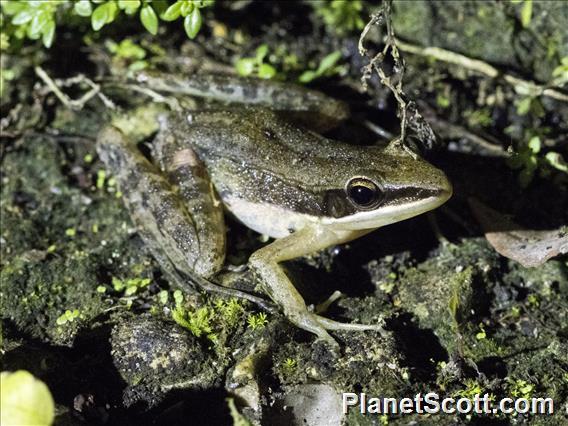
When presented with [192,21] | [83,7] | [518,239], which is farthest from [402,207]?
[83,7]

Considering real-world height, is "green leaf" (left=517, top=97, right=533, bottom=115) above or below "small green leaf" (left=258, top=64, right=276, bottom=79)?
above

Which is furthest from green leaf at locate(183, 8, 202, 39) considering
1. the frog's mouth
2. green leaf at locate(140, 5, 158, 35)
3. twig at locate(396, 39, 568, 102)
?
twig at locate(396, 39, 568, 102)

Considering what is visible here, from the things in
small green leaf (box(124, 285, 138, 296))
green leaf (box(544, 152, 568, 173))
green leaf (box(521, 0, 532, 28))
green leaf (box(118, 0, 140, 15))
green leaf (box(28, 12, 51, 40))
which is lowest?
small green leaf (box(124, 285, 138, 296))

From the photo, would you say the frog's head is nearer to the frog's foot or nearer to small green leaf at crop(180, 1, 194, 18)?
the frog's foot

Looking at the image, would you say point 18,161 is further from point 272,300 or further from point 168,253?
point 272,300

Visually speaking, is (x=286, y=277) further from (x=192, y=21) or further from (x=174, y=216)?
(x=192, y=21)

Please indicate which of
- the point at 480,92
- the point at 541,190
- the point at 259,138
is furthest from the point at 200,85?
the point at 541,190

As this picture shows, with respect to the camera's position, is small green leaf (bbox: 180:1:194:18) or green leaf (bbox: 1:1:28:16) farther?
green leaf (bbox: 1:1:28:16)
